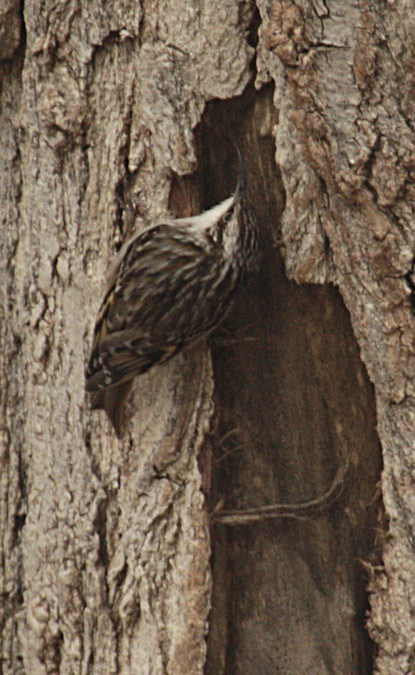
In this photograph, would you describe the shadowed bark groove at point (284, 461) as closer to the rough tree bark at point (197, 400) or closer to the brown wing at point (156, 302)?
the rough tree bark at point (197, 400)

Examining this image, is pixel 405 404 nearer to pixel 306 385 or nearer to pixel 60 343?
pixel 306 385

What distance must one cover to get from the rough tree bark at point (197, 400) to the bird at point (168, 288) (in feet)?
0.20

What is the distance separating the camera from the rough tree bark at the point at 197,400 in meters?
2.20

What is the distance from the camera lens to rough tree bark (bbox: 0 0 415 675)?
7.20 ft

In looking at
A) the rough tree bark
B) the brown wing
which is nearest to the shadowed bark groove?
the rough tree bark

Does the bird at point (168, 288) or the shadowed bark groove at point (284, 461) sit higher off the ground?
the bird at point (168, 288)

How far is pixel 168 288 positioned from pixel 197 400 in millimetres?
282

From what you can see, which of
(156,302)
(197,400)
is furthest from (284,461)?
(156,302)

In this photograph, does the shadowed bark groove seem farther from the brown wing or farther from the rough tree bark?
the brown wing

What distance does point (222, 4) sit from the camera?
221 cm

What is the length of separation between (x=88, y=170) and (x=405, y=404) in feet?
3.22

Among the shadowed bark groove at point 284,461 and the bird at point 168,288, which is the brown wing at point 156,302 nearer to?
the bird at point 168,288

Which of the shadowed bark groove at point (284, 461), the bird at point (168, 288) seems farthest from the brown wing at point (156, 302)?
the shadowed bark groove at point (284, 461)

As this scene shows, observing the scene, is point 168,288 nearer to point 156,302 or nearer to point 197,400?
point 156,302
